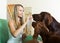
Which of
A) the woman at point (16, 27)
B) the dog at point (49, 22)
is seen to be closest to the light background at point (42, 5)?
the woman at point (16, 27)

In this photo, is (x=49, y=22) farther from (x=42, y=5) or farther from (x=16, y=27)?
(x=42, y=5)

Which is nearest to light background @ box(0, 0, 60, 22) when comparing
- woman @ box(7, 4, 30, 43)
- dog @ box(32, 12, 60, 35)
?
woman @ box(7, 4, 30, 43)

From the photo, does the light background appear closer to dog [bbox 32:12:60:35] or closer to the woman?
the woman

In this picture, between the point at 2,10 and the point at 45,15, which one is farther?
the point at 2,10

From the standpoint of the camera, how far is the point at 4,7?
7.32ft

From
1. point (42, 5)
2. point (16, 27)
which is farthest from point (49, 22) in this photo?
point (42, 5)

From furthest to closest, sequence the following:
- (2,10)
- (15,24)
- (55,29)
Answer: (2,10)
(15,24)
(55,29)

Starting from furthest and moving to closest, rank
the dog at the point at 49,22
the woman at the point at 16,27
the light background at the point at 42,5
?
the light background at the point at 42,5, the woman at the point at 16,27, the dog at the point at 49,22

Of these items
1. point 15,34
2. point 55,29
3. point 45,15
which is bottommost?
point 15,34

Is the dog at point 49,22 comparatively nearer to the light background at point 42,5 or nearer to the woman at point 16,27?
the woman at point 16,27

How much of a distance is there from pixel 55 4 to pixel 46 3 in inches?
5.5

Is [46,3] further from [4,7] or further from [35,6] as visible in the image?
[4,7]

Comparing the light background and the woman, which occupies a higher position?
the light background

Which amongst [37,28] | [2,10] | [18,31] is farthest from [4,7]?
[37,28]
